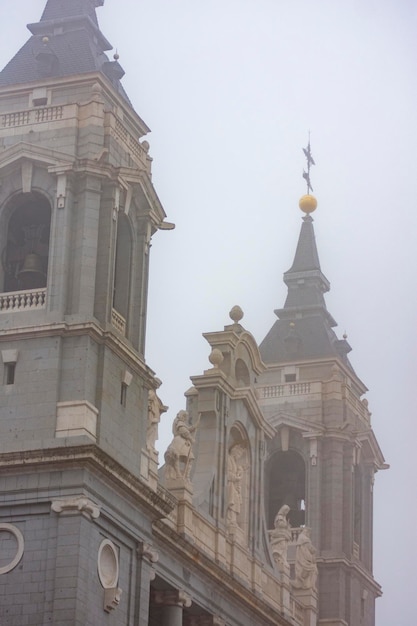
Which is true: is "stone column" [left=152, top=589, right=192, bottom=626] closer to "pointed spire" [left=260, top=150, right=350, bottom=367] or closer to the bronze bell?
the bronze bell

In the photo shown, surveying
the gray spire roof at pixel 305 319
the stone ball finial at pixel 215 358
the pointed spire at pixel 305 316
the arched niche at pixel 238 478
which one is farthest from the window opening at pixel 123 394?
the gray spire roof at pixel 305 319

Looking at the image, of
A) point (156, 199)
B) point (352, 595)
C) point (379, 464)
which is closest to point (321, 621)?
point (352, 595)

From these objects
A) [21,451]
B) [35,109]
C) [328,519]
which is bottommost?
[21,451]

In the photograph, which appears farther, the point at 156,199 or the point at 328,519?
the point at 328,519

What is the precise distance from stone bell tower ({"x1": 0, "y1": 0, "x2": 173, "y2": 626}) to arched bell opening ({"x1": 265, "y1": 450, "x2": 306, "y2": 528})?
63.5ft

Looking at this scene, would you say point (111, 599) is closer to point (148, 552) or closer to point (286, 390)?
point (148, 552)

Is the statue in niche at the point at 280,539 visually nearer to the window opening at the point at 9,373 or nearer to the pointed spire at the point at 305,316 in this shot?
the pointed spire at the point at 305,316

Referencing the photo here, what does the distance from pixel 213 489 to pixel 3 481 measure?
40.9ft

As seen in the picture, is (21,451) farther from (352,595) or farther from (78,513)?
(352,595)

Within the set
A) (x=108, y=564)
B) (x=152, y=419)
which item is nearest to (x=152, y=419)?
(x=152, y=419)

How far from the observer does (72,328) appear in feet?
158

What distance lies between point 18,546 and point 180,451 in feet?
30.6

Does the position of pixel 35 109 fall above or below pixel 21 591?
above

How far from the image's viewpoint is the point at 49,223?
51062mm
